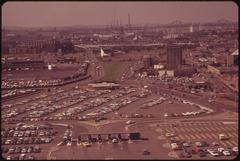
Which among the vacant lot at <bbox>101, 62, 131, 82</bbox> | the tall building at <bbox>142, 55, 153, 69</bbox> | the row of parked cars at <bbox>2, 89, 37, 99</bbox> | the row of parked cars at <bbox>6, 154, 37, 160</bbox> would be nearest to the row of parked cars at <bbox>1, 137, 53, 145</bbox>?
the row of parked cars at <bbox>6, 154, 37, 160</bbox>

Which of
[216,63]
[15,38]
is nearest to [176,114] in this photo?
[15,38]

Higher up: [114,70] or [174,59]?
[174,59]

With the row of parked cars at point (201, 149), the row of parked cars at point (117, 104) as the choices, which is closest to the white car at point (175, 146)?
the row of parked cars at point (201, 149)

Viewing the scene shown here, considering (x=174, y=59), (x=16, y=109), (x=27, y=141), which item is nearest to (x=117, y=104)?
(x=16, y=109)

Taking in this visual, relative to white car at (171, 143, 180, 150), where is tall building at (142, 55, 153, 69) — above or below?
above

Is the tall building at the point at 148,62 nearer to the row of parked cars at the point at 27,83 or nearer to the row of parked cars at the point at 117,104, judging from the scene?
the row of parked cars at the point at 117,104

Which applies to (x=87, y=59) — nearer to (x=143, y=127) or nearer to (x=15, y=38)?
(x=15, y=38)

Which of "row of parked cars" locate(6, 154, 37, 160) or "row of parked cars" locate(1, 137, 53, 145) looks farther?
"row of parked cars" locate(1, 137, 53, 145)

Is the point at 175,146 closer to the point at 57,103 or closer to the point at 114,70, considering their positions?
the point at 57,103

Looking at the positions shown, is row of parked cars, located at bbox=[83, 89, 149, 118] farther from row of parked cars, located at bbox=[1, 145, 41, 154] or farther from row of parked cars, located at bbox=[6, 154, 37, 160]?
row of parked cars, located at bbox=[6, 154, 37, 160]

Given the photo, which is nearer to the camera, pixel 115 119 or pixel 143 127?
pixel 143 127

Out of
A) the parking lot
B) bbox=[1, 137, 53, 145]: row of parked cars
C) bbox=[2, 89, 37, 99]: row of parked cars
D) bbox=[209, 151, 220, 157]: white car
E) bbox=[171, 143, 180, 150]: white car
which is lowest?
the parking lot
